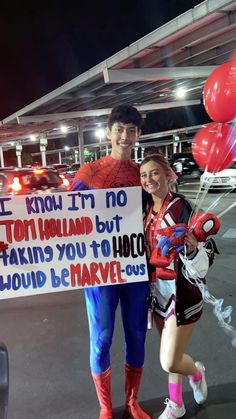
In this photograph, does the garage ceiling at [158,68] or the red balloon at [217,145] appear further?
the garage ceiling at [158,68]

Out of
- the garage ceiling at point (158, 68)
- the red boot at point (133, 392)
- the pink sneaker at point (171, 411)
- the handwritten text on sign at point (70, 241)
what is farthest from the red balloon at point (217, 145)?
the garage ceiling at point (158, 68)

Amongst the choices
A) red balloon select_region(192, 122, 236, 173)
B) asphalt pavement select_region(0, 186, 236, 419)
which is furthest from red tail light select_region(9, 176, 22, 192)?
red balloon select_region(192, 122, 236, 173)

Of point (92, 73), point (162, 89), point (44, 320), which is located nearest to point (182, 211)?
point (44, 320)

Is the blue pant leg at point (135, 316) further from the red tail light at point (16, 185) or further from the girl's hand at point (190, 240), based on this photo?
the red tail light at point (16, 185)

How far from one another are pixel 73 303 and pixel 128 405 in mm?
2080

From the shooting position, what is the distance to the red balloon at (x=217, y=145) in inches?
111

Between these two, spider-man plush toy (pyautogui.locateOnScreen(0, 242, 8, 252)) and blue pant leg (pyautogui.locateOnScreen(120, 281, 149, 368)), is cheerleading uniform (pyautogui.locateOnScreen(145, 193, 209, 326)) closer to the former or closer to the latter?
blue pant leg (pyautogui.locateOnScreen(120, 281, 149, 368))

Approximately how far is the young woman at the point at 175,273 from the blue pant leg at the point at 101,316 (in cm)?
25

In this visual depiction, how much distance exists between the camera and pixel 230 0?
525 centimetres

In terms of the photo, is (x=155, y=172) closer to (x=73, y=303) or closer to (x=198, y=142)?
(x=198, y=142)

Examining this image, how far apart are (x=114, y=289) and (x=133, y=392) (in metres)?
0.76

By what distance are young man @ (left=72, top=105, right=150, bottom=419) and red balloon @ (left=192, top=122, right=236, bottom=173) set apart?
772 mm

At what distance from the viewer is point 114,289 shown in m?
2.32

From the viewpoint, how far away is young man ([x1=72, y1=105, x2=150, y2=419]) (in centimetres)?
229
